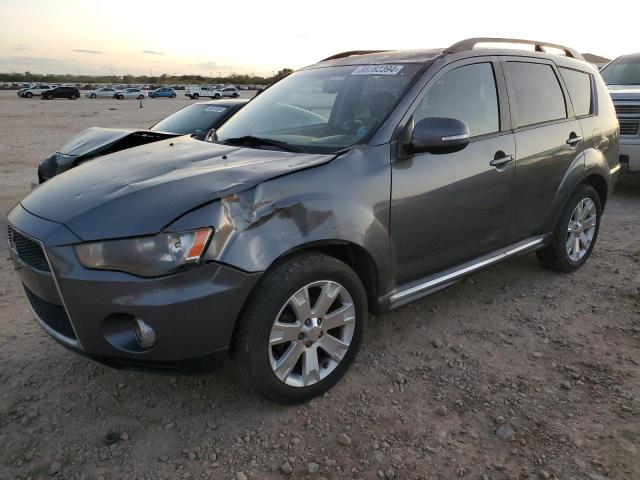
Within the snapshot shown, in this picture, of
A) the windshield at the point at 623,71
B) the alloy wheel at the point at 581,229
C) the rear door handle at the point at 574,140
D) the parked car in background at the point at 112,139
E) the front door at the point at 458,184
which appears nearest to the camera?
the front door at the point at 458,184

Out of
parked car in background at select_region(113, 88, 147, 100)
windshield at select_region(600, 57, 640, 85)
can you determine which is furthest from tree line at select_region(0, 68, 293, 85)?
windshield at select_region(600, 57, 640, 85)

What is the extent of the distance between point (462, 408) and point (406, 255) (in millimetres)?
890

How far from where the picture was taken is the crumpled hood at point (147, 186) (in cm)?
238

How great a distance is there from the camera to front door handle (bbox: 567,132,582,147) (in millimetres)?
4225

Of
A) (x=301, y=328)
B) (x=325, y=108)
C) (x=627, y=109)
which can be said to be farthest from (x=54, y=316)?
(x=627, y=109)

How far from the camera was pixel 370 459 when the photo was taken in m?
2.44

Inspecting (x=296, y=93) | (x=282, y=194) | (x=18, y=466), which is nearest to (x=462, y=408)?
(x=282, y=194)

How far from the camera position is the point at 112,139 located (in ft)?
20.0

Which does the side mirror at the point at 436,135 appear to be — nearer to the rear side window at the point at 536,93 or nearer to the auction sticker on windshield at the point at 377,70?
the auction sticker on windshield at the point at 377,70

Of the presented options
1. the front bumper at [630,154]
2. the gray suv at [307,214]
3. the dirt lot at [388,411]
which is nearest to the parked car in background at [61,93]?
the front bumper at [630,154]

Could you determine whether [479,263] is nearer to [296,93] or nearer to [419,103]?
[419,103]

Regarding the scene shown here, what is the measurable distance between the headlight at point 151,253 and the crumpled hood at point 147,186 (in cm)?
5

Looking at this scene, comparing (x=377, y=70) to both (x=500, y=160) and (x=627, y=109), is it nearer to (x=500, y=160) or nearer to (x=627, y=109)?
(x=500, y=160)

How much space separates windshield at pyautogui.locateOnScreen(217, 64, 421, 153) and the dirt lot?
136 cm
